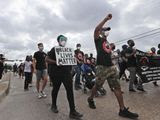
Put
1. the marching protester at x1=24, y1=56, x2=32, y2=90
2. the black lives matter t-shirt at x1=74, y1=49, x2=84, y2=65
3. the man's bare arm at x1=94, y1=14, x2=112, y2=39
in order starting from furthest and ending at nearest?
1. the marching protester at x1=24, y1=56, x2=32, y2=90
2. the black lives matter t-shirt at x1=74, y1=49, x2=84, y2=65
3. the man's bare arm at x1=94, y1=14, x2=112, y2=39

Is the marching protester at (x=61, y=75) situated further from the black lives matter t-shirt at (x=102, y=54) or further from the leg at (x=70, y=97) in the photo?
the black lives matter t-shirt at (x=102, y=54)

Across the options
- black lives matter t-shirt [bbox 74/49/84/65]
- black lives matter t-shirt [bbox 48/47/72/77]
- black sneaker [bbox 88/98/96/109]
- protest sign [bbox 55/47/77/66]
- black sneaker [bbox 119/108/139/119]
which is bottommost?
black sneaker [bbox 119/108/139/119]

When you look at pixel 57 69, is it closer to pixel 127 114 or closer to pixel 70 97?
pixel 70 97

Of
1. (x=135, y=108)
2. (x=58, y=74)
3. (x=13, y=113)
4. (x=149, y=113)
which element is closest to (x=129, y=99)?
(x=135, y=108)

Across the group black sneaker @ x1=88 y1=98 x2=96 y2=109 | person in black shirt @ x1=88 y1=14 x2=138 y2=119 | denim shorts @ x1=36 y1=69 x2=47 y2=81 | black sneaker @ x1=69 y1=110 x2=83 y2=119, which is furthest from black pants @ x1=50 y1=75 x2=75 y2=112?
denim shorts @ x1=36 y1=69 x2=47 y2=81

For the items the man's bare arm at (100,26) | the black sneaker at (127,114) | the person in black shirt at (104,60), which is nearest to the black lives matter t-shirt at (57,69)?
the person in black shirt at (104,60)

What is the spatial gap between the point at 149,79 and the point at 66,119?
15.4 feet

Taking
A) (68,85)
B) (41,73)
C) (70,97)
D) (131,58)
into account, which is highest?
(131,58)

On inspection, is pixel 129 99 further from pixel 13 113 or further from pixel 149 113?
pixel 13 113

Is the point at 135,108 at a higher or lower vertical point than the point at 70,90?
lower

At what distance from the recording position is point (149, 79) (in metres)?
9.95

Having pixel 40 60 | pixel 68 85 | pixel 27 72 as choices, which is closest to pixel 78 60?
pixel 40 60

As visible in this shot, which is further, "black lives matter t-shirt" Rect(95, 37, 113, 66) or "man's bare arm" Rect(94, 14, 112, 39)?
"black lives matter t-shirt" Rect(95, 37, 113, 66)

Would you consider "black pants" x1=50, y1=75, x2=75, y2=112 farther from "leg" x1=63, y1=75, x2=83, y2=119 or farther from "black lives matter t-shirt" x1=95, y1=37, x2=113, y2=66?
"black lives matter t-shirt" x1=95, y1=37, x2=113, y2=66
